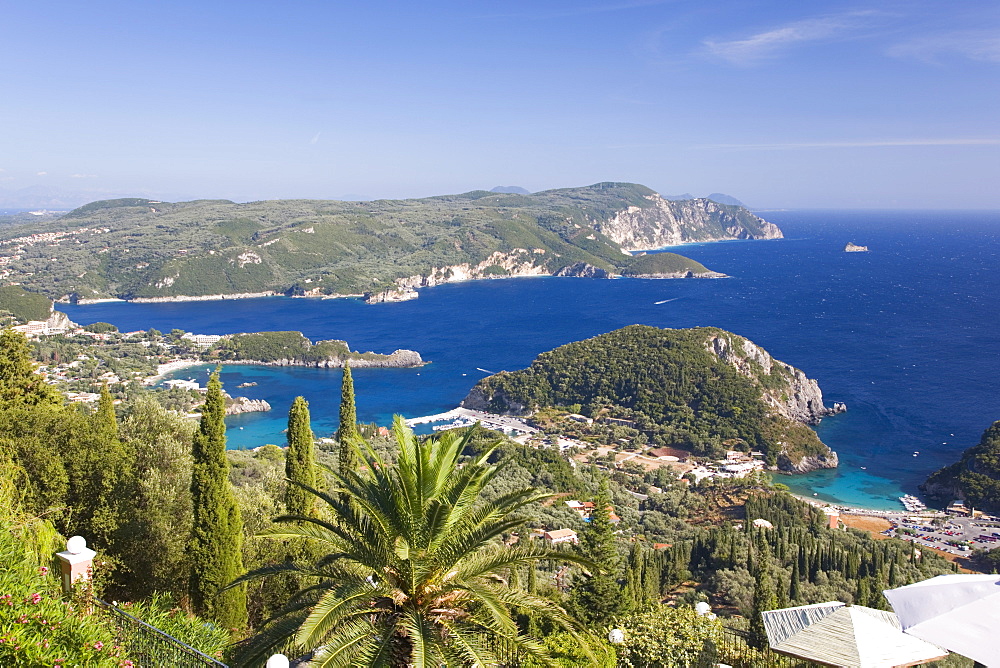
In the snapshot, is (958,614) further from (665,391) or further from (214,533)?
(665,391)

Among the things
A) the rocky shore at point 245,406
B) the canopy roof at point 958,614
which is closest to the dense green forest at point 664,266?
the rocky shore at point 245,406

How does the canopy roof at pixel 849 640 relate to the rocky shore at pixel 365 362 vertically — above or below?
above

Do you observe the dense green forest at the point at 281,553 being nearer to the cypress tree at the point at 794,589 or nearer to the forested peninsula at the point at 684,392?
the cypress tree at the point at 794,589

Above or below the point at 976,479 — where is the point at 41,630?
above

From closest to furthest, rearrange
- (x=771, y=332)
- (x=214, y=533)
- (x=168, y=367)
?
(x=214, y=533)
(x=168, y=367)
(x=771, y=332)

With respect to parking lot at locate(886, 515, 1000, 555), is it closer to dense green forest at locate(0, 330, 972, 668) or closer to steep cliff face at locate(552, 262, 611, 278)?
dense green forest at locate(0, 330, 972, 668)

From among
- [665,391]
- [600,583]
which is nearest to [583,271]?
[665,391]
